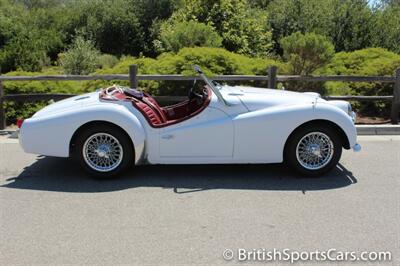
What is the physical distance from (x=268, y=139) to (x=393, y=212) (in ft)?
5.52

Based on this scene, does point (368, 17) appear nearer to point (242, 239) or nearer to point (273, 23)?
point (273, 23)

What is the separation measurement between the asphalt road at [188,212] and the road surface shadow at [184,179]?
1 centimetres

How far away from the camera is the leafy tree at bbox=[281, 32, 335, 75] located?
11.0 meters

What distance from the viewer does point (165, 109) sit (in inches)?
278

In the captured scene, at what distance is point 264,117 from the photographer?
6.26 meters

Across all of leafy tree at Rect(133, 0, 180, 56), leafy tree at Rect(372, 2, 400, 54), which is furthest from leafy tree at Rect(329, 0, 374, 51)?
leafy tree at Rect(133, 0, 180, 56)

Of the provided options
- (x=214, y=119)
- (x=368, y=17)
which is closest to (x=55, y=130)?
(x=214, y=119)

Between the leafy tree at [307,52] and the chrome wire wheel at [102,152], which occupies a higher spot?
the leafy tree at [307,52]

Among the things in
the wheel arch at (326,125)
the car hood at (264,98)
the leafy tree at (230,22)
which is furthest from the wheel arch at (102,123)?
the leafy tree at (230,22)

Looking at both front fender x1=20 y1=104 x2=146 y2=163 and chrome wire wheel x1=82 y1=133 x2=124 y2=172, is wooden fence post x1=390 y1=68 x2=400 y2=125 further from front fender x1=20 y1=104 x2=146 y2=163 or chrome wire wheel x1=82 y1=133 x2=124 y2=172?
chrome wire wheel x1=82 y1=133 x2=124 y2=172

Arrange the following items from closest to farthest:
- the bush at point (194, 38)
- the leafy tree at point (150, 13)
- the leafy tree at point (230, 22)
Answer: the bush at point (194, 38), the leafy tree at point (230, 22), the leafy tree at point (150, 13)

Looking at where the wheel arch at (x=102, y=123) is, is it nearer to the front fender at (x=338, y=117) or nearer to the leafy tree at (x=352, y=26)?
the front fender at (x=338, y=117)

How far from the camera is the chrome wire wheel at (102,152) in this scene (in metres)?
6.25

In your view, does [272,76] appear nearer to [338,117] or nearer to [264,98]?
[264,98]
